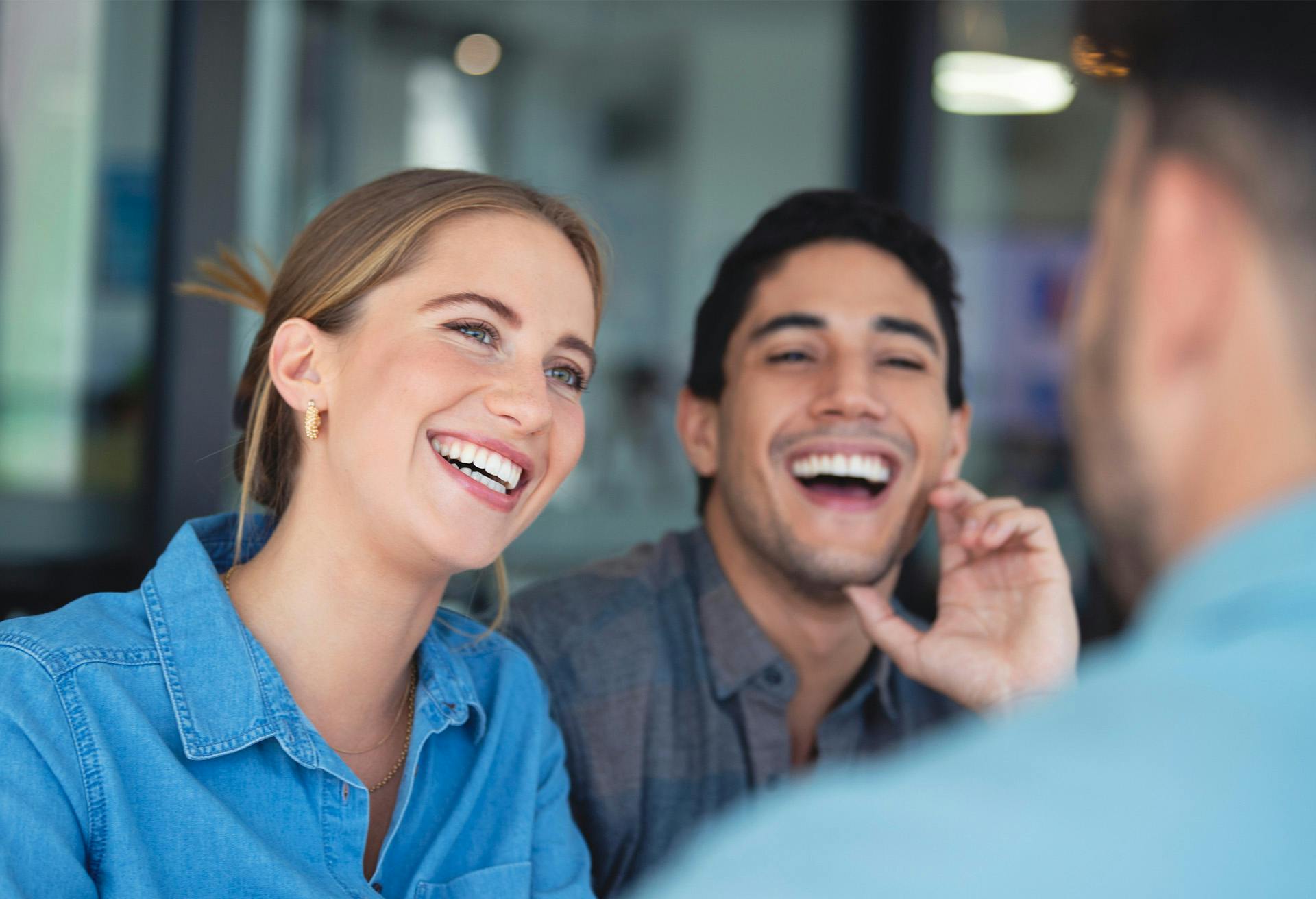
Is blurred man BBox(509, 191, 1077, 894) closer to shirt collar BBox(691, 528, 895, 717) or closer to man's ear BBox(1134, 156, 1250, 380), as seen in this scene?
shirt collar BBox(691, 528, 895, 717)

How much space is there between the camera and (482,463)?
160 cm

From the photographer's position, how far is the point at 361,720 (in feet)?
5.43

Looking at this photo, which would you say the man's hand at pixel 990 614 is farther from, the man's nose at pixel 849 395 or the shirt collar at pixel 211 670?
the shirt collar at pixel 211 670

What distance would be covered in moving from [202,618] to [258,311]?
585 mm

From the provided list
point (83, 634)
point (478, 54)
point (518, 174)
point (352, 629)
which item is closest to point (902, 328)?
point (352, 629)

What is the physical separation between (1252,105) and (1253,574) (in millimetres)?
268

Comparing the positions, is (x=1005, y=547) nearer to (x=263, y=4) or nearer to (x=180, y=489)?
(x=180, y=489)

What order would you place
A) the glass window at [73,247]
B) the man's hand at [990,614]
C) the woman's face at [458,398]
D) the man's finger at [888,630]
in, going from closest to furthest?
the woman's face at [458,398] → the man's hand at [990,614] → the man's finger at [888,630] → the glass window at [73,247]

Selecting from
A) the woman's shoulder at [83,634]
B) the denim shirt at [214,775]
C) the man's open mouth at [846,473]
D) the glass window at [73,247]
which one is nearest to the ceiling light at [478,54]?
the glass window at [73,247]

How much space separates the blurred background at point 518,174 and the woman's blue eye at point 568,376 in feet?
0.99

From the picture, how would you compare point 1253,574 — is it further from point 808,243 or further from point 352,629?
point 808,243

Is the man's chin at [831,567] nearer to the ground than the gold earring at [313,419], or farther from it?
nearer to the ground

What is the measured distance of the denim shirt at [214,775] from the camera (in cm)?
127

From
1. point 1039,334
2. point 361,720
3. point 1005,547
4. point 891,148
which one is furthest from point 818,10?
point 361,720
